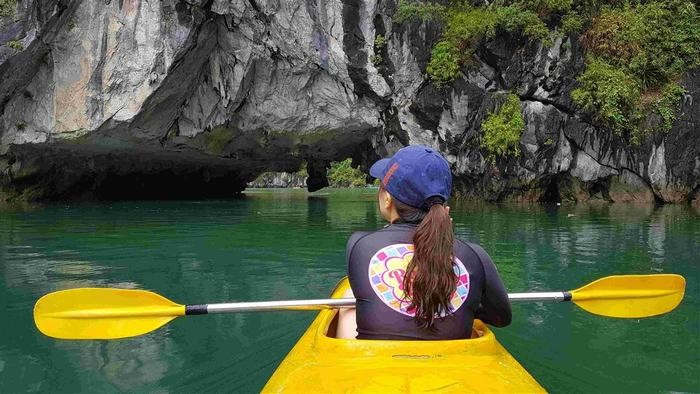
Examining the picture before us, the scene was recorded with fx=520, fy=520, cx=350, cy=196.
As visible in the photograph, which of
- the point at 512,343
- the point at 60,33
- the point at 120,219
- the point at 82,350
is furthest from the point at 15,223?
the point at 512,343

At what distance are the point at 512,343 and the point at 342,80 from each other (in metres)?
14.1

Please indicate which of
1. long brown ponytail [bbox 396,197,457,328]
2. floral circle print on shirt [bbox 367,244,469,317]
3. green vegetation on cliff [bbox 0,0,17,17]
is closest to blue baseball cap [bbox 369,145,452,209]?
long brown ponytail [bbox 396,197,457,328]

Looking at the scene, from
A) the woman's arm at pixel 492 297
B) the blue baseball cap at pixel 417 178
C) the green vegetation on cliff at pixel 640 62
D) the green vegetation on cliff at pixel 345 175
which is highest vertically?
the green vegetation on cliff at pixel 640 62

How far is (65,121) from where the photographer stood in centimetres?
1616

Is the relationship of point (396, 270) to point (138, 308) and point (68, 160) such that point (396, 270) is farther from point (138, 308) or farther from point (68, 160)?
point (68, 160)

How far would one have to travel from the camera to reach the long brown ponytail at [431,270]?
5.96ft

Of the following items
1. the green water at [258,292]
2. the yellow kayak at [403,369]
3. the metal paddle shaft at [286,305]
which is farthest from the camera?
the green water at [258,292]

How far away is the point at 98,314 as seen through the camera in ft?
9.82

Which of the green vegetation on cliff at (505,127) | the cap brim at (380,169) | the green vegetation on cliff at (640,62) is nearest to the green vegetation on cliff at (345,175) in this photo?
the green vegetation on cliff at (505,127)

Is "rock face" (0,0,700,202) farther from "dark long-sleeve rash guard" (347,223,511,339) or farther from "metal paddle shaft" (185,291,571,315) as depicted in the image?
"dark long-sleeve rash guard" (347,223,511,339)

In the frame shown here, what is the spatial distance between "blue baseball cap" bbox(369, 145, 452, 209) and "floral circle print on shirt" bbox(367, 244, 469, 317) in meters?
0.21

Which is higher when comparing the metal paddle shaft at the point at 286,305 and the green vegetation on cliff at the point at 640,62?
the green vegetation on cliff at the point at 640,62

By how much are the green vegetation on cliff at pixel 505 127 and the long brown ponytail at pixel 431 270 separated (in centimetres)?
1580

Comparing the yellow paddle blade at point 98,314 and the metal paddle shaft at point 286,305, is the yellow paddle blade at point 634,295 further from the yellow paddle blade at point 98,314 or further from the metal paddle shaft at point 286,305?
the yellow paddle blade at point 98,314
